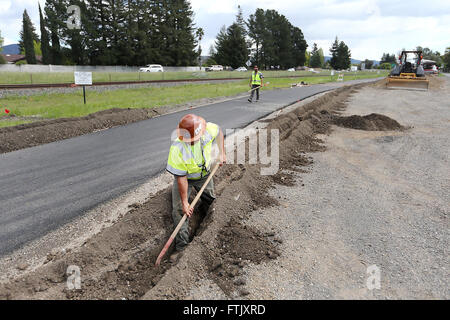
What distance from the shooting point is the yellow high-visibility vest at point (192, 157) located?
12.7 feet

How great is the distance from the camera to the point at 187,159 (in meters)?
3.97

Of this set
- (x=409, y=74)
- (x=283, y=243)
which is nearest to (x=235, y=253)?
(x=283, y=243)

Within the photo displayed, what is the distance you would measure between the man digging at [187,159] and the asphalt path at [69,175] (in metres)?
1.81

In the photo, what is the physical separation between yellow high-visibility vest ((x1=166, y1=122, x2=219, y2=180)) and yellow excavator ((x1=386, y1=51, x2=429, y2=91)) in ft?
79.4

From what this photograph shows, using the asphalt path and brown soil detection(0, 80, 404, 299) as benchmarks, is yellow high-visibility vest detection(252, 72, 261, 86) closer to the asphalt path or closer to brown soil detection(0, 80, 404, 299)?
the asphalt path

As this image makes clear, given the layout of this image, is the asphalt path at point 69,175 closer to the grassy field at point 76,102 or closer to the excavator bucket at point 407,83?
the grassy field at point 76,102

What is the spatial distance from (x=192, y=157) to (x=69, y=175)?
3.62m

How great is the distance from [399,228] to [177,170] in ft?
10.8

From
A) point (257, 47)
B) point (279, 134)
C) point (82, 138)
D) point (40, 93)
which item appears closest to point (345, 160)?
point (279, 134)

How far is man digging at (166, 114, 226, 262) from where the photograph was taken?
380cm

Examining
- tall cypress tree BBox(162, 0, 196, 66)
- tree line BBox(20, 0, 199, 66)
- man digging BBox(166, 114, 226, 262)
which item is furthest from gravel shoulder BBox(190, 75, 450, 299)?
tall cypress tree BBox(162, 0, 196, 66)

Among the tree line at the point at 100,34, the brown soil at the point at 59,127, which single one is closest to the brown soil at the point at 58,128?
the brown soil at the point at 59,127

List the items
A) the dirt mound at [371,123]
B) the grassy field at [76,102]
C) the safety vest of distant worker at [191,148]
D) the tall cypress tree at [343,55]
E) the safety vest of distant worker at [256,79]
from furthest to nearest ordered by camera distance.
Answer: the tall cypress tree at [343,55], the safety vest of distant worker at [256,79], the grassy field at [76,102], the dirt mound at [371,123], the safety vest of distant worker at [191,148]

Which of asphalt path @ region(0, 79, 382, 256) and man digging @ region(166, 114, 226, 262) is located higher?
man digging @ region(166, 114, 226, 262)
